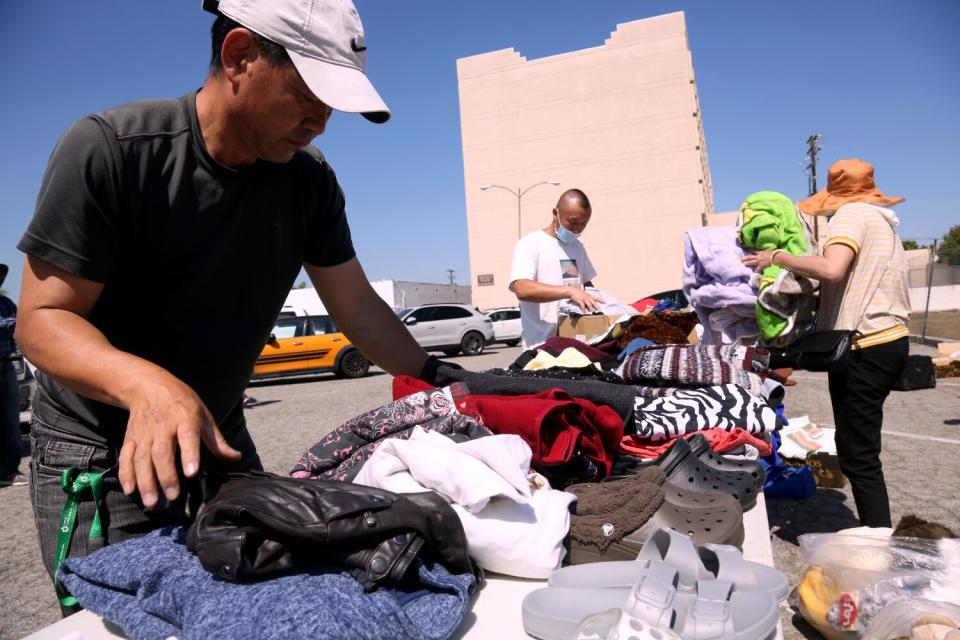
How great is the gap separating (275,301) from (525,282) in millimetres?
2424

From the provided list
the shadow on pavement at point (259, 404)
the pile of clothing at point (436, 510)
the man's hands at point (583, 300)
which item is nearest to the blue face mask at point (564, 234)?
the man's hands at point (583, 300)

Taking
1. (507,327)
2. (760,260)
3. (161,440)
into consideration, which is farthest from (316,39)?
(507,327)

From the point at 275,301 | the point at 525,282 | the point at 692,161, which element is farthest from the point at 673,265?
the point at 275,301

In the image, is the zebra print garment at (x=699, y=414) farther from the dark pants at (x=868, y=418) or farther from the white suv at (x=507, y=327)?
the white suv at (x=507, y=327)

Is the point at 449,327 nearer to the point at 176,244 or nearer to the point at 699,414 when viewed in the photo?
the point at 699,414

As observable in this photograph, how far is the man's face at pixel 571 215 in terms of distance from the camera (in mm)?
4312

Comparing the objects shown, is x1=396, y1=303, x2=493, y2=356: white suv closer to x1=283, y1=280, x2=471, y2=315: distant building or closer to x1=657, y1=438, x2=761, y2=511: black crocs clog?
x1=283, y1=280, x2=471, y2=315: distant building

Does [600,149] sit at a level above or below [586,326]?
above

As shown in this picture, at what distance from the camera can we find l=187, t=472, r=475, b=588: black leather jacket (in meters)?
1.03

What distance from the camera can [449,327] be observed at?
1905 centimetres

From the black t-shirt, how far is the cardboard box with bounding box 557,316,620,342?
96.4 inches

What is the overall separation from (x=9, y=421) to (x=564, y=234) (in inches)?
210

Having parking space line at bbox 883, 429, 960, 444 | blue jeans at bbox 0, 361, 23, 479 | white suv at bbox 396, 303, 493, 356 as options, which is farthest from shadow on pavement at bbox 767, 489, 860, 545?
white suv at bbox 396, 303, 493, 356

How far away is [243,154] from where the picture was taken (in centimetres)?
150
